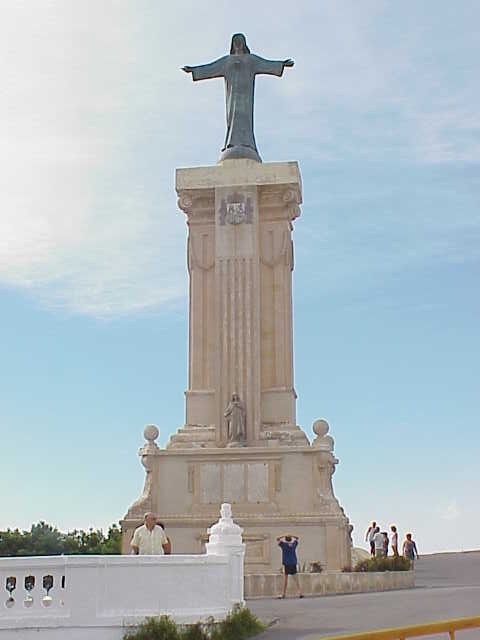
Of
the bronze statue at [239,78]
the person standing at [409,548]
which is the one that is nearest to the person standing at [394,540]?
the person standing at [409,548]

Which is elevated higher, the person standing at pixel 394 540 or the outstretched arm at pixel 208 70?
the outstretched arm at pixel 208 70

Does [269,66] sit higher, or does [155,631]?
[269,66]

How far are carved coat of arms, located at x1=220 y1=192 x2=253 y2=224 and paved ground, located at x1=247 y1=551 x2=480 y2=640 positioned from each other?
513 inches

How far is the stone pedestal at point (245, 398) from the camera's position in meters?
26.1

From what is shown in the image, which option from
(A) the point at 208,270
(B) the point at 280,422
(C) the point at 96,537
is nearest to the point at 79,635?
(B) the point at 280,422

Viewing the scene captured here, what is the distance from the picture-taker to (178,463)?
27250 millimetres

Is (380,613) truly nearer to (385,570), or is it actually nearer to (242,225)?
(385,570)

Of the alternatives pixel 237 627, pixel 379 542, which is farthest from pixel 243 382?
pixel 237 627

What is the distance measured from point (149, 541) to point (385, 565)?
32.0 ft

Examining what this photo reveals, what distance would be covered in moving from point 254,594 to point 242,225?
12930mm

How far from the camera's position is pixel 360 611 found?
50.0 feet

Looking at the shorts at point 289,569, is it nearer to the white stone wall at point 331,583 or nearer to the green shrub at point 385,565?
the white stone wall at point 331,583

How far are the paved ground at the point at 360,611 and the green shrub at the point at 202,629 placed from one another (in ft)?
0.82

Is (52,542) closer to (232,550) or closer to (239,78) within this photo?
(239,78)
